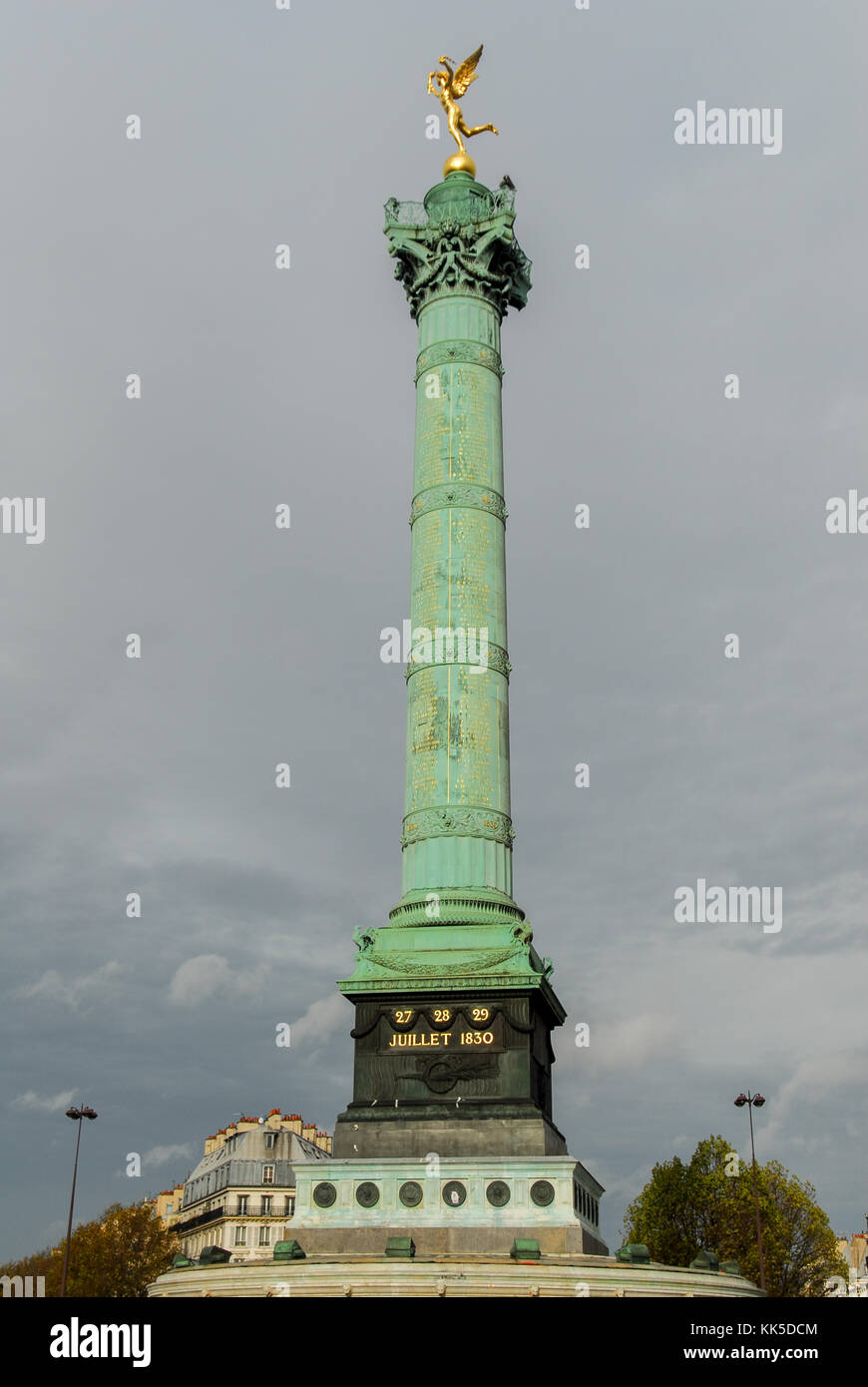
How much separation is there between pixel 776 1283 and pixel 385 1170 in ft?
119

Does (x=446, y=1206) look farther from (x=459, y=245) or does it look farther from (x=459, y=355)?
(x=459, y=245)

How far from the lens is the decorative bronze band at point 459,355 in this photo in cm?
4381

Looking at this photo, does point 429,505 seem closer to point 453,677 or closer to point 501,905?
point 453,677

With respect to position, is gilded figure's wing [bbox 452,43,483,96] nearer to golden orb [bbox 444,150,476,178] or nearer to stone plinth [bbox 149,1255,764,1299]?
golden orb [bbox 444,150,476,178]

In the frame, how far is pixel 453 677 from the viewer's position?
132ft

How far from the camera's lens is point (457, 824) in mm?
38781

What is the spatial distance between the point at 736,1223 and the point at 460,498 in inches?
1537

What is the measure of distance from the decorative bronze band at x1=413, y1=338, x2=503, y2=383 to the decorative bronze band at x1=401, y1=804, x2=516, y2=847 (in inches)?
575

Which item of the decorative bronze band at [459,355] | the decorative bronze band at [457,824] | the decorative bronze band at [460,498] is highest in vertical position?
the decorative bronze band at [459,355]

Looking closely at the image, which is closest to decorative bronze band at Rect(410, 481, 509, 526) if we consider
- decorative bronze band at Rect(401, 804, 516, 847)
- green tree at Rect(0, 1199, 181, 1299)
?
decorative bronze band at Rect(401, 804, 516, 847)

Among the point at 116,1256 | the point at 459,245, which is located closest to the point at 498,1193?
the point at 459,245

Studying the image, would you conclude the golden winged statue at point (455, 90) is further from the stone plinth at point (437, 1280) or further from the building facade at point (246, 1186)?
the building facade at point (246, 1186)

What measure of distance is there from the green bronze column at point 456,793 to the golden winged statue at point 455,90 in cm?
187

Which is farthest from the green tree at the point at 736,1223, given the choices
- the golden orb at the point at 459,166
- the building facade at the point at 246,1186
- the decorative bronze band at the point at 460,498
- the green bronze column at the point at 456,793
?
the golden orb at the point at 459,166
